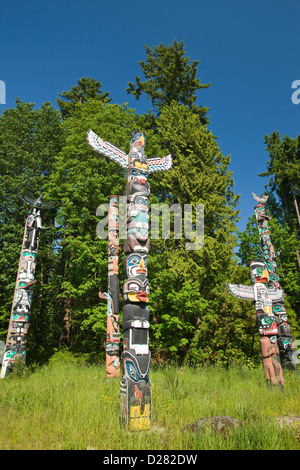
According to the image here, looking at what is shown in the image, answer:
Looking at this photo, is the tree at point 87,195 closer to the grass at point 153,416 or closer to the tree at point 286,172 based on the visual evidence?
the grass at point 153,416

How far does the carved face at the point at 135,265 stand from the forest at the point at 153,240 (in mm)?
7530

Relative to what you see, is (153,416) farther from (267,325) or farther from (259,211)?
(259,211)

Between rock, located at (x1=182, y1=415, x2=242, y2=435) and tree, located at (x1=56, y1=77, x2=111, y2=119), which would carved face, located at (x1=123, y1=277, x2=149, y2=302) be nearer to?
rock, located at (x1=182, y1=415, x2=242, y2=435)

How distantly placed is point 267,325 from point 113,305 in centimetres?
517

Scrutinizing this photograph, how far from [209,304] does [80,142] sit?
11380 mm

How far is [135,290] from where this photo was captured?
17.7ft

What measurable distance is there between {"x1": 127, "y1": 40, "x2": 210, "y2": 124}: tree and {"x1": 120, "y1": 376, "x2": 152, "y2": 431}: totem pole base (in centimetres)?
1915

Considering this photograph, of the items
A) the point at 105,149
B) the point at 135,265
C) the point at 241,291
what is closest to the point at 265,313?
the point at 241,291

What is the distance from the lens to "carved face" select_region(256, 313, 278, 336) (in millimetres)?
7938

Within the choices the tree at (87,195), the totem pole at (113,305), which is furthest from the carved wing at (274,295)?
the tree at (87,195)

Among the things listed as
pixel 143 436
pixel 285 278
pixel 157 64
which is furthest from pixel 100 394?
pixel 157 64

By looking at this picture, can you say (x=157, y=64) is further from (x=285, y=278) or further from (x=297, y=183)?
(x=285, y=278)

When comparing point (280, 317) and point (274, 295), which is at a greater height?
point (280, 317)

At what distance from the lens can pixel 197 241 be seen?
49.9 ft
